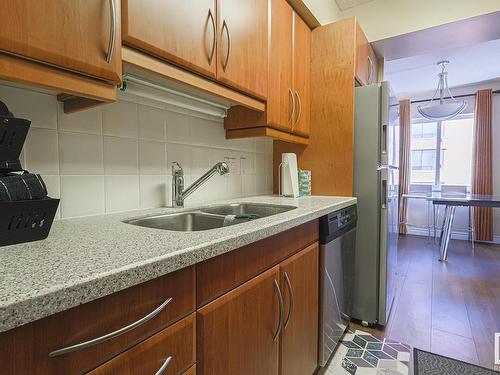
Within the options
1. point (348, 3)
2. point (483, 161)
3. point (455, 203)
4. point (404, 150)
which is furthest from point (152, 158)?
point (483, 161)

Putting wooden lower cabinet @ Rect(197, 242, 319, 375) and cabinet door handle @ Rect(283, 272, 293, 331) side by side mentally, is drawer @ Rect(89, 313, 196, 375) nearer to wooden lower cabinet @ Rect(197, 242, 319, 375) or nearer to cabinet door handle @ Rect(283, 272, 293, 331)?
wooden lower cabinet @ Rect(197, 242, 319, 375)

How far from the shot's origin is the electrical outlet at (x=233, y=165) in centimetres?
177

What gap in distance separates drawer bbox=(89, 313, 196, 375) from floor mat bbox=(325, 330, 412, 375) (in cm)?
117

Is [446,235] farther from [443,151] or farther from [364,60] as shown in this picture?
[364,60]

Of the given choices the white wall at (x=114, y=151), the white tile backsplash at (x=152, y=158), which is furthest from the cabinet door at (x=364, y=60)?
the white tile backsplash at (x=152, y=158)

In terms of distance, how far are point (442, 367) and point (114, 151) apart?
77.6 inches

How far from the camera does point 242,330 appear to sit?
0.83 metres

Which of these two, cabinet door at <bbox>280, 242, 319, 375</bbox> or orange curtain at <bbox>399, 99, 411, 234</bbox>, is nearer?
cabinet door at <bbox>280, 242, 319, 375</bbox>

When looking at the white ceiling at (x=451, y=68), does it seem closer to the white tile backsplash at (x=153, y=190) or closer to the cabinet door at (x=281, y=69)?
the cabinet door at (x=281, y=69)

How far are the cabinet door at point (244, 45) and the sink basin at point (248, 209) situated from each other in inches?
23.2

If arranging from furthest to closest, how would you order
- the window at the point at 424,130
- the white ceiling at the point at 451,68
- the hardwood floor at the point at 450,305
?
1. the window at the point at 424,130
2. the white ceiling at the point at 451,68
3. the hardwood floor at the point at 450,305

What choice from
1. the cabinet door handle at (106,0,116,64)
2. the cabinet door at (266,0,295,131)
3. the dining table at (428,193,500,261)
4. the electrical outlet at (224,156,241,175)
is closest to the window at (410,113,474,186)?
the dining table at (428,193,500,261)

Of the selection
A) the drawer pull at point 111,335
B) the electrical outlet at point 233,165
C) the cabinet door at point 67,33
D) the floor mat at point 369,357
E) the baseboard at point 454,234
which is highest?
the cabinet door at point 67,33

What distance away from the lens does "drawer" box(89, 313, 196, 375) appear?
51 centimetres
